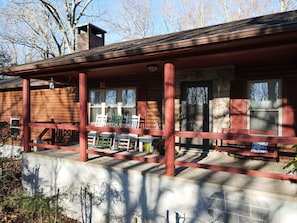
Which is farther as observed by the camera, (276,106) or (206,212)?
(276,106)

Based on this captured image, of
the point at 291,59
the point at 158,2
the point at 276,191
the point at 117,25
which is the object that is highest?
the point at 158,2

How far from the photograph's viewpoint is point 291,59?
518 centimetres

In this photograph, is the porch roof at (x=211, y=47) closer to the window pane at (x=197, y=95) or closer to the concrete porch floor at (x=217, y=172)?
the window pane at (x=197, y=95)

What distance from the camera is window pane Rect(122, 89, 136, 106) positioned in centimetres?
753

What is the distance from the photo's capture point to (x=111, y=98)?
7941 millimetres

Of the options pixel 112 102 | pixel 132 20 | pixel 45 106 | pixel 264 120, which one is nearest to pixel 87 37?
pixel 45 106

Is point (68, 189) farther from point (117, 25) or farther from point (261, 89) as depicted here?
point (117, 25)

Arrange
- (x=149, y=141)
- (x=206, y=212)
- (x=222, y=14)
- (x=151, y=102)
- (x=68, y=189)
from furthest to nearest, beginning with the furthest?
(x=222, y=14) → (x=151, y=102) → (x=149, y=141) → (x=68, y=189) → (x=206, y=212)

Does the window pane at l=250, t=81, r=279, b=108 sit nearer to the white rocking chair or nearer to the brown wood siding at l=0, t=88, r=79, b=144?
the white rocking chair

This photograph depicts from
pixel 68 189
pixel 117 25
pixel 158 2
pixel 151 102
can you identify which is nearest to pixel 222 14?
pixel 158 2

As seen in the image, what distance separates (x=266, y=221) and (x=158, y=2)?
78.6 ft

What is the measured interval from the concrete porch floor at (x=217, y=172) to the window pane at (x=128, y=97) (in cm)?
170

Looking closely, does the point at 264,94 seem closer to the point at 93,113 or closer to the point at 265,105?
the point at 265,105

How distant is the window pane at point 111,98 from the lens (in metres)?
7.85
